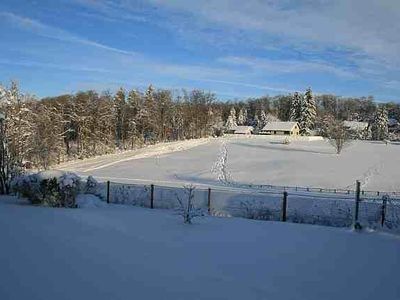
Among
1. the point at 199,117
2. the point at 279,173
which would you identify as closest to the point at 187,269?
the point at 279,173

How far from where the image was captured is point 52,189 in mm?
13281

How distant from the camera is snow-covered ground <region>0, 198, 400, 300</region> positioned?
5953 millimetres

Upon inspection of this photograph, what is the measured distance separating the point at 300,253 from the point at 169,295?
335cm

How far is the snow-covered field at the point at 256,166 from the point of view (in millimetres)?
39062

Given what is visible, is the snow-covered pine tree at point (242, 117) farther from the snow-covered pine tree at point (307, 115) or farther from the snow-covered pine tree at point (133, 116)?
the snow-covered pine tree at point (133, 116)

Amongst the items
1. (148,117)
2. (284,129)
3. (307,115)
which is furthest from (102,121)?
(307,115)

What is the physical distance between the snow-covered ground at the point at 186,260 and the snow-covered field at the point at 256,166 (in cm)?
2330

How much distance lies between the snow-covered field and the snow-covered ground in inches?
917

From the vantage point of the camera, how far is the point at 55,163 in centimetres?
5019

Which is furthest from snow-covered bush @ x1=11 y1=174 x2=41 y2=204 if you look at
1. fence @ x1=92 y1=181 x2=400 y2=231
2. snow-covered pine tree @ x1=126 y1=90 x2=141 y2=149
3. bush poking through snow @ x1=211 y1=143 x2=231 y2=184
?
snow-covered pine tree @ x1=126 y1=90 x2=141 y2=149

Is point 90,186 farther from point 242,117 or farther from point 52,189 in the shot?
point 242,117

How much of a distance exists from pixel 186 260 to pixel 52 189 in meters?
7.16

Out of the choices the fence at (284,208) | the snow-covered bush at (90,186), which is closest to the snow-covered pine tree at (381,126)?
the fence at (284,208)

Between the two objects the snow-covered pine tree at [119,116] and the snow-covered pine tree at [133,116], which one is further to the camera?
the snow-covered pine tree at [119,116]
